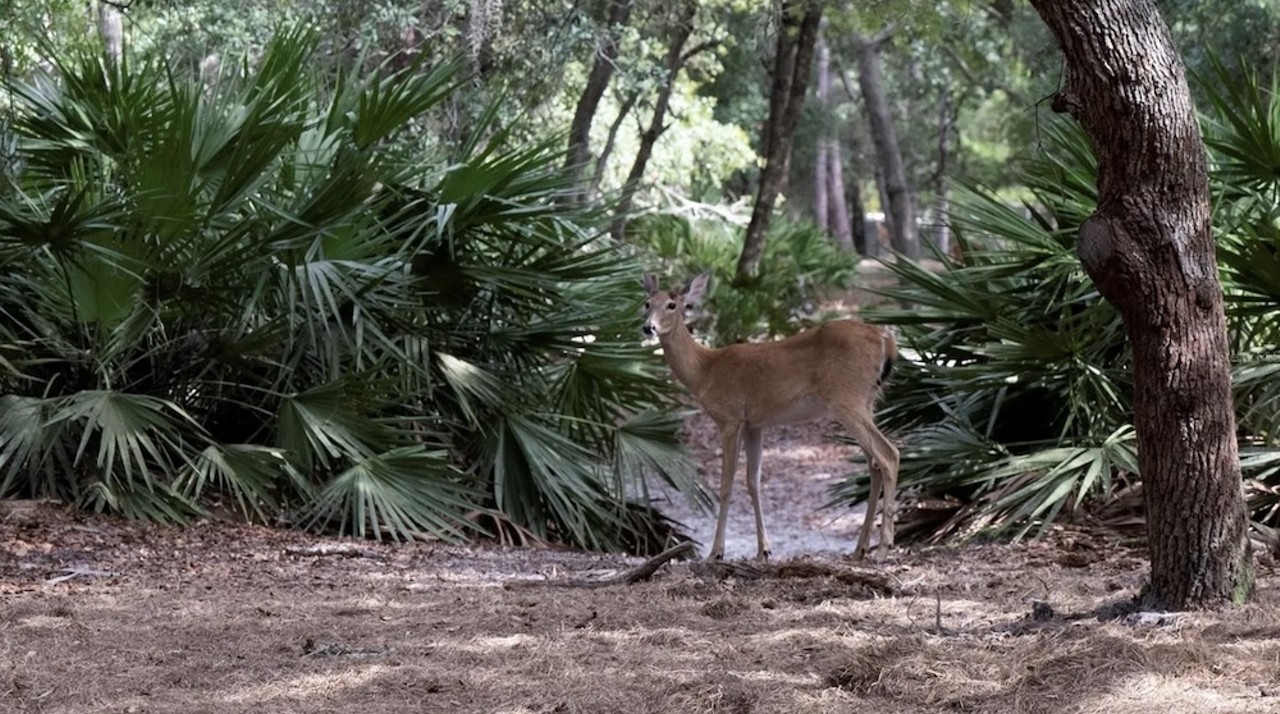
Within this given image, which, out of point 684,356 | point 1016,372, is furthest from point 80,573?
point 1016,372

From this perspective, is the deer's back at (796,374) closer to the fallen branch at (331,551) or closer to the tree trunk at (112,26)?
the fallen branch at (331,551)

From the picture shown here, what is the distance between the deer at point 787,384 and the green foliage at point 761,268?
8.26 metres

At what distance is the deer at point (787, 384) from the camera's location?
9062 mm

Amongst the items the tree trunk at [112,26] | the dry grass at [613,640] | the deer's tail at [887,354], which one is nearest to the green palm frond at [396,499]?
the dry grass at [613,640]

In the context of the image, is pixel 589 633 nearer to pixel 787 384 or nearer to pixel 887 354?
pixel 787 384

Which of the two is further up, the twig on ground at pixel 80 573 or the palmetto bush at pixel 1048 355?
the palmetto bush at pixel 1048 355

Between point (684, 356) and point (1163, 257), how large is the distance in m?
4.42

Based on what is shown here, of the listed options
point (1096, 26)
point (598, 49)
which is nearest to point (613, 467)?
point (1096, 26)

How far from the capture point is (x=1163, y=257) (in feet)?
18.8

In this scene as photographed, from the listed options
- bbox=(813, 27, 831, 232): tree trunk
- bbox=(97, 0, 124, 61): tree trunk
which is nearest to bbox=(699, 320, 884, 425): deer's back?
bbox=(97, 0, 124, 61): tree trunk

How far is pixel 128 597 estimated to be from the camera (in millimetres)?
7039

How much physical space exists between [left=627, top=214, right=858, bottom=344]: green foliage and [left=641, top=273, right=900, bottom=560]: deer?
826 centimetres

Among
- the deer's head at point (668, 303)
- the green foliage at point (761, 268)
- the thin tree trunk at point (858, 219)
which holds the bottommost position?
the deer's head at point (668, 303)

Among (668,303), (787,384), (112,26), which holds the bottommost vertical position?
(787,384)
